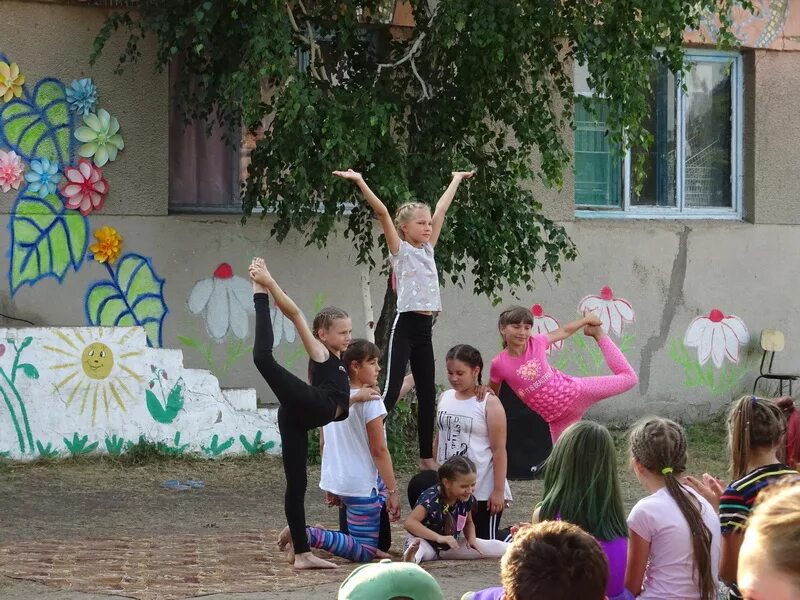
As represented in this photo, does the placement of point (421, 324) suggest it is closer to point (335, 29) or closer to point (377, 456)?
point (377, 456)

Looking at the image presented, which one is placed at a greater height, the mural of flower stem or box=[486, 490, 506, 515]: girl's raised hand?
the mural of flower stem

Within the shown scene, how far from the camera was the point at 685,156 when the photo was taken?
1365cm

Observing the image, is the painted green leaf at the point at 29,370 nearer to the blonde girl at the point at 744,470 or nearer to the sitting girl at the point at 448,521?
the sitting girl at the point at 448,521

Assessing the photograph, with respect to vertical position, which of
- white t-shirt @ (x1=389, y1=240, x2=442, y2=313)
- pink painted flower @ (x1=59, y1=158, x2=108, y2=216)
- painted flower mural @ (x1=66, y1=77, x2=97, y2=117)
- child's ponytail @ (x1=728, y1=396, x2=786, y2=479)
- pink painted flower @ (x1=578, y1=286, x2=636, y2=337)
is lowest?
child's ponytail @ (x1=728, y1=396, x2=786, y2=479)

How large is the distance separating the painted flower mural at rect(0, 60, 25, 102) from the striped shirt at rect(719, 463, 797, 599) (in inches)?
317

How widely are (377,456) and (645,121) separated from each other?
762cm

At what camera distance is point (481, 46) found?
922 centimetres

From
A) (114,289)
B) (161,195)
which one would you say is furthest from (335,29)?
(114,289)

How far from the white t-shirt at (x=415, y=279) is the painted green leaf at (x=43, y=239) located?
14.2 ft

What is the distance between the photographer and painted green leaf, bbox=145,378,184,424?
10.5 meters

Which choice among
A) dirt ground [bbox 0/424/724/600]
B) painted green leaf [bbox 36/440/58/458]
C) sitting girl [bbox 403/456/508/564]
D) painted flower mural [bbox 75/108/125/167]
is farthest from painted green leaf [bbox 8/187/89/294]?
sitting girl [bbox 403/456/508/564]

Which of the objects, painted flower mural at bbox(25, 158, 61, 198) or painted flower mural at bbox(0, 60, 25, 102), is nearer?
painted flower mural at bbox(0, 60, 25, 102)

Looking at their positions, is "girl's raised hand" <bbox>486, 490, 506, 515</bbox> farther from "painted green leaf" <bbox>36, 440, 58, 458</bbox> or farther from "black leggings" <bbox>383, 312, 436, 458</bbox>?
"painted green leaf" <bbox>36, 440, 58, 458</bbox>

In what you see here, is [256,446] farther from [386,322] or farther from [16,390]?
[16,390]
